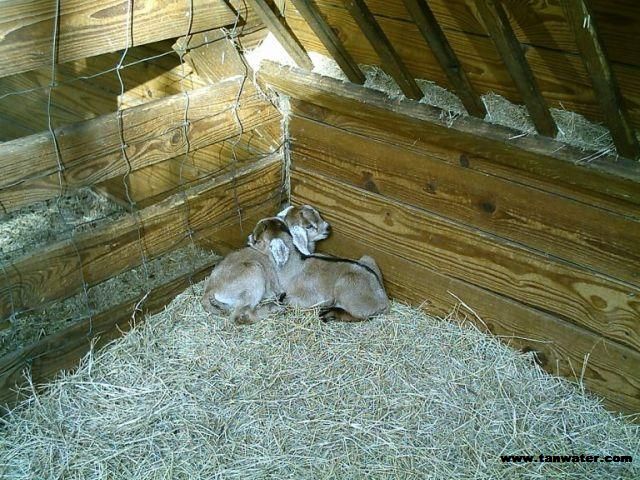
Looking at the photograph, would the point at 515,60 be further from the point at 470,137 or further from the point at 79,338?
the point at 79,338

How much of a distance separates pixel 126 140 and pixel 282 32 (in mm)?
1142

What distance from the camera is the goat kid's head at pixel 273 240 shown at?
4246 mm

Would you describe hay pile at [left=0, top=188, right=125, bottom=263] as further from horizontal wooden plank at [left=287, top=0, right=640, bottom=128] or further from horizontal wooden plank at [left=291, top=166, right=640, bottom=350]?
horizontal wooden plank at [left=287, top=0, right=640, bottom=128]

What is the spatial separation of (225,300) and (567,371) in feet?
6.55

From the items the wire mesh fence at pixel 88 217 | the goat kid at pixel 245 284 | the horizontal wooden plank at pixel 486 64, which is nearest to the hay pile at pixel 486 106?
the horizontal wooden plank at pixel 486 64

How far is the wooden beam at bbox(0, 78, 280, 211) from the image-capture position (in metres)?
3.27

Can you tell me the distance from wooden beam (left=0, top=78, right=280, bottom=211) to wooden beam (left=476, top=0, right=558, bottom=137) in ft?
6.02

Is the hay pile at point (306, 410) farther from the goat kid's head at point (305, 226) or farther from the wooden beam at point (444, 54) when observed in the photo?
the wooden beam at point (444, 54)

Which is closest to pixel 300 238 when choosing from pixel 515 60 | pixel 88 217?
pixel 515 60

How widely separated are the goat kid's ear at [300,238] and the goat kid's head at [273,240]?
4 centimetres

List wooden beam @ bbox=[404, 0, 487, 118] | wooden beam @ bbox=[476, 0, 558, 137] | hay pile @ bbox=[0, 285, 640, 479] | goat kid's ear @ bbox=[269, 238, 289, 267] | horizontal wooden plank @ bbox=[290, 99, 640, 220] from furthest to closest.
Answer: goat kid's ear @ bbox=[269, 238, 289, 267] → horizontal wooden plank @ bbox=[290, 99, 640, 220] → hay pile @ bbox=[0, 285, 640, 479] → wooden beam @ bbox=[404, 0, 487, 118] → wooden beam @ bbox=[476, 0, 558, 137]

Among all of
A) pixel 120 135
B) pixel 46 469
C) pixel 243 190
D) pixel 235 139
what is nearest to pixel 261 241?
pixel 243 190

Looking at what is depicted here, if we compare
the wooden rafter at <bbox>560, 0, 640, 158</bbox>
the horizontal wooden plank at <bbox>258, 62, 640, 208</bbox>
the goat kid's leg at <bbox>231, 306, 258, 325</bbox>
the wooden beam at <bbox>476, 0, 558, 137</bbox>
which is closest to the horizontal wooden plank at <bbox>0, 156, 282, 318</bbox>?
the goat kid's leg at <bbox>231, 306, 258, 325</bbox>

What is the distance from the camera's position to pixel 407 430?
→ 3.33 metres
